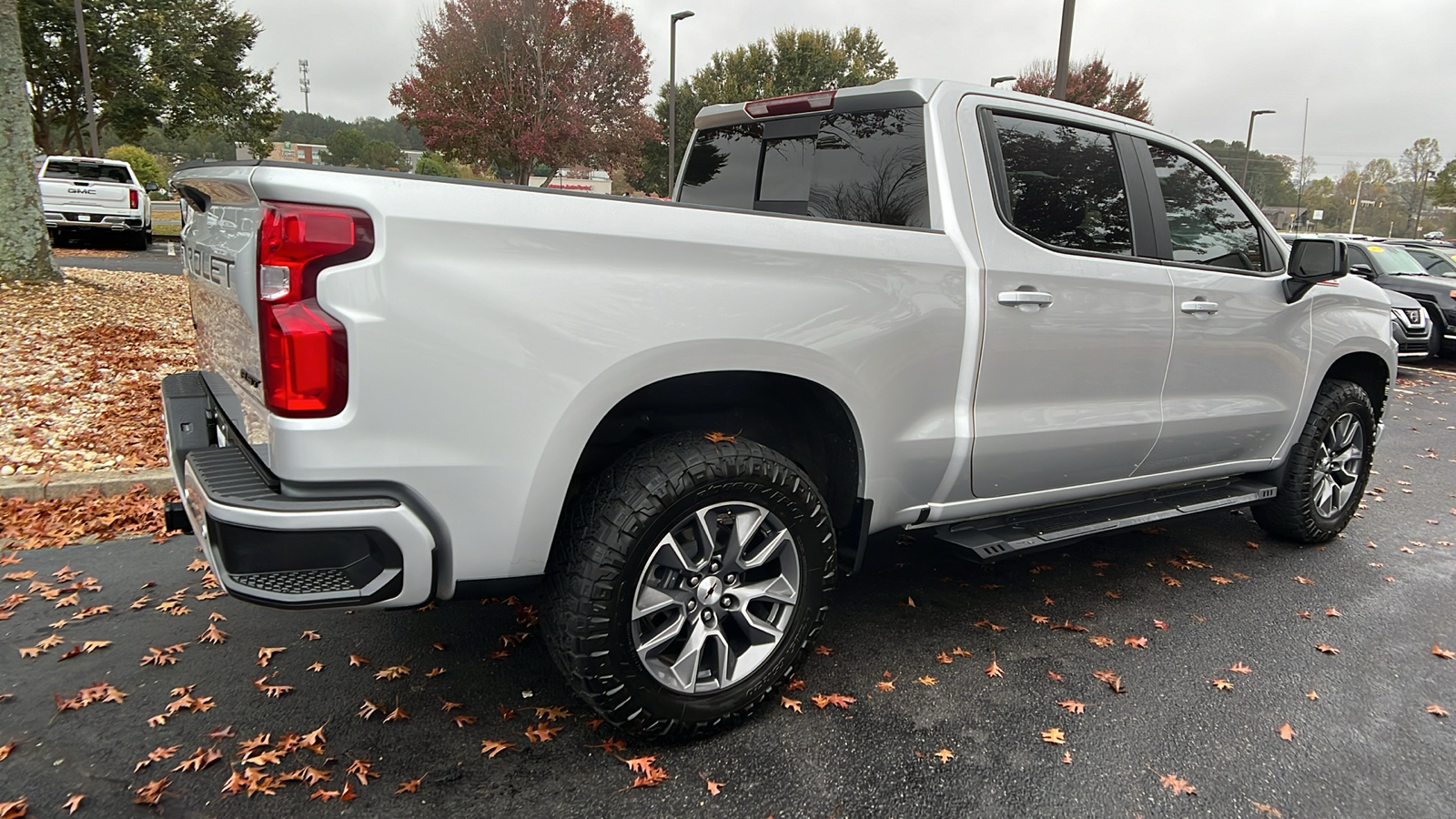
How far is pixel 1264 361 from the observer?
Result: 4.01 meters

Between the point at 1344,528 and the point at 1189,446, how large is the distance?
2087 millimetres

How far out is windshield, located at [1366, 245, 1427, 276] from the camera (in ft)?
43.5

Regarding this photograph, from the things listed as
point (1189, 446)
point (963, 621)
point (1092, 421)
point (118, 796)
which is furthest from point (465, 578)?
point (1189, 446)

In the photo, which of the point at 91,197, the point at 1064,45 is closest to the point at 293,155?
the point at 1064,45

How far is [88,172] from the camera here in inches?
721

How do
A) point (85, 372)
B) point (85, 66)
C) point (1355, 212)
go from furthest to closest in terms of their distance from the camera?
point (1355, 212)
point (85, 66)
point (85, 372)

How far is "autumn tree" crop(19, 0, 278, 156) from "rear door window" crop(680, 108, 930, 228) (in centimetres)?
3027

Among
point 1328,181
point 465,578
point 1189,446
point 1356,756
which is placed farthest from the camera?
point 1328,181

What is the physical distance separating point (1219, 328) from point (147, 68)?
109ft

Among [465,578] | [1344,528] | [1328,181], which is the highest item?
[1328,181]

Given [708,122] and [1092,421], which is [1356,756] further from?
[708,122]

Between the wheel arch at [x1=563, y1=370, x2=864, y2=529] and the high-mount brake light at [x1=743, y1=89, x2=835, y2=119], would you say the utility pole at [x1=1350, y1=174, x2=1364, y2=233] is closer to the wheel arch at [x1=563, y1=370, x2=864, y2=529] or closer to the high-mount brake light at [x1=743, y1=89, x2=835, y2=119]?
the high-mount brake light at [x1=743, y1=89, x2=835, y2=119]

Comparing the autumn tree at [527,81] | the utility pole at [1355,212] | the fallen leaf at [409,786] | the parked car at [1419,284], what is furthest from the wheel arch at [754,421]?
the utility pole at [1355,212]

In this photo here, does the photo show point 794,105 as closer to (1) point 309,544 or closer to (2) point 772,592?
(2) point 772,592
